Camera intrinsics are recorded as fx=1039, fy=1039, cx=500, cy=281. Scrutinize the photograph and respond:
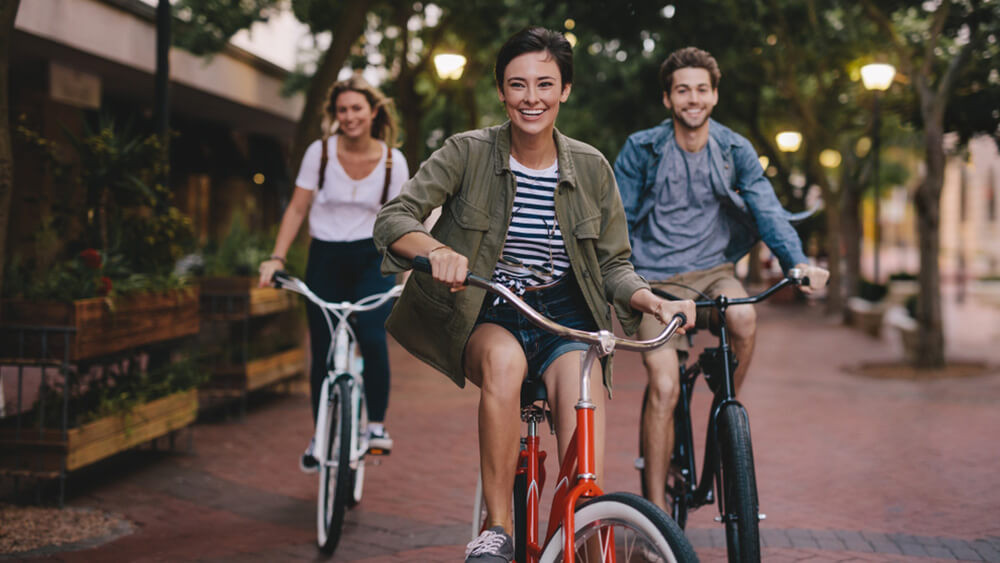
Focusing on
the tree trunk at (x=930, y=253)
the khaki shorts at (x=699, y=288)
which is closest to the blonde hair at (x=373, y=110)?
the khaki shorts at (x=699, y=288)

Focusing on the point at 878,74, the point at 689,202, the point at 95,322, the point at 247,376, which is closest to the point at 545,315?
the point at 689,202

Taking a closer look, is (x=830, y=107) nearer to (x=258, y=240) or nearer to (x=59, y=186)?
(x=258, y=240)

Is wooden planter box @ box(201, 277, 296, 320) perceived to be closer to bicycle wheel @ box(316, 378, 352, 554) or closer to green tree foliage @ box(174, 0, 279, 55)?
bicycle wheel @ box(316, 378, 352, 554)

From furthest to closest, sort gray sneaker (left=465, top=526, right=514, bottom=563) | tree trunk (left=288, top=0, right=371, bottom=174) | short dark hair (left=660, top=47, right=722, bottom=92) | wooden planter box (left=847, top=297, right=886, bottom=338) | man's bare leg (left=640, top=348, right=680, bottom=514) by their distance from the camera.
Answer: wooden planter box (left=847, top=297, right=886, bottom=338) → tree trunk (left=288, top=0, right=371, bottom=174) → short dark hair (left=660, top=47, right=722, bottom=92) → man's bare leg (left=640, top=348, right=680, bottom=514) → gray sneaker (left=465, top=526, right=514, bottom=563)

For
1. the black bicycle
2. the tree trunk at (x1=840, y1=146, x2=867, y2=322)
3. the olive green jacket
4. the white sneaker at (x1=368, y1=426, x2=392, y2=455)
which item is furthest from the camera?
the tree trunk at (x1=840, y1=146, x2=867, y2=322)

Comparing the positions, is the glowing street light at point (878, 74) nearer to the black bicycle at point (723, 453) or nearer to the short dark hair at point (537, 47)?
the black bicycle at point (723, 453)

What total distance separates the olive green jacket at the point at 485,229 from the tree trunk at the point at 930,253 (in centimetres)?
1009

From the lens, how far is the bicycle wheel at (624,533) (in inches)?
92.0

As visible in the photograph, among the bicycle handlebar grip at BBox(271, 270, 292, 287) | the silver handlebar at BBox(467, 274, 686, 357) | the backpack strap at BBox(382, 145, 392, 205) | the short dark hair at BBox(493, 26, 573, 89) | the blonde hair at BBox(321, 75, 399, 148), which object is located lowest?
the silver handlebar at BBox(467, 274, 686, 357)

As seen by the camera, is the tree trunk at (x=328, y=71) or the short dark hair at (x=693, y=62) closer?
the short dark hair at (x=693, y=62)

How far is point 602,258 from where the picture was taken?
325 cm

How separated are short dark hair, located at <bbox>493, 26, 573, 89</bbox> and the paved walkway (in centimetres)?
235

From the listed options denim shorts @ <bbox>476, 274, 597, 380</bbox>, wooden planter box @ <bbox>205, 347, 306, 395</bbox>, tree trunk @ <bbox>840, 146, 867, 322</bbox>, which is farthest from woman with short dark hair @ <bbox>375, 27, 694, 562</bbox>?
tree trunk @ <bbox>840, 146, 867, 322</bbox>

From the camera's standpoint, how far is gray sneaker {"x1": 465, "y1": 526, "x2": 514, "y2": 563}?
2812 mm
